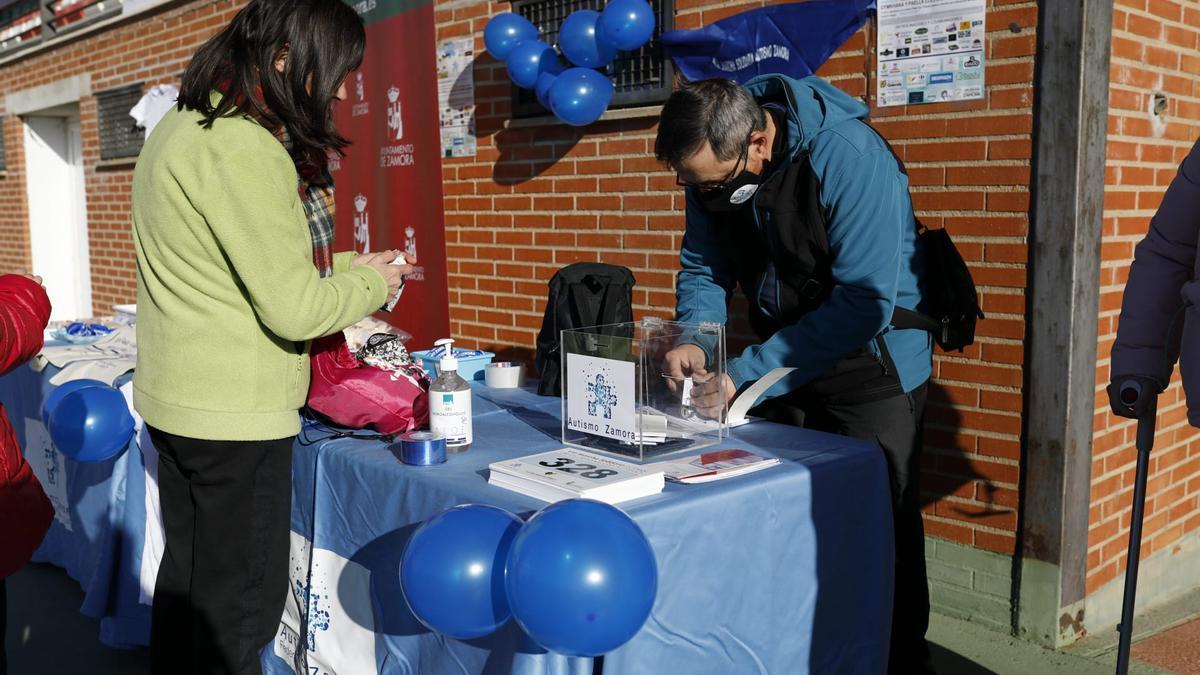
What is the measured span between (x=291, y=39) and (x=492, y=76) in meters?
3.00

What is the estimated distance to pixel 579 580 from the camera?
5.20 ft

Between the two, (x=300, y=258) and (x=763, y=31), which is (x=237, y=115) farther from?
(x=763, y=31)

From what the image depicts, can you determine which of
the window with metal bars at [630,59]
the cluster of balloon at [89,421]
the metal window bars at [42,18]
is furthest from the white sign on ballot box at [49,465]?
the metal window bars at [42,18]

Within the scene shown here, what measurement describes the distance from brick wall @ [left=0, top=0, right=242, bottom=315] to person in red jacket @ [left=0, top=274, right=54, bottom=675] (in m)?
4.99

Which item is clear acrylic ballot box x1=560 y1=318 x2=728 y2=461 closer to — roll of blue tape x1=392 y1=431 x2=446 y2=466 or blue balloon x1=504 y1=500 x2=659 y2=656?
roll of blue tape x1=392 y1=431 x2=446 y2=466

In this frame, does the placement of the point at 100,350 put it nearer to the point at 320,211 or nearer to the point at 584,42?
the point at 320,211

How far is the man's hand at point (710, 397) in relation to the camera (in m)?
2.38

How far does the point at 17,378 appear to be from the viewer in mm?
4258

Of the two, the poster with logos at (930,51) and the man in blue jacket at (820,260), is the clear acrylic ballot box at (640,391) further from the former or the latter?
the poster with logos at (930,51)

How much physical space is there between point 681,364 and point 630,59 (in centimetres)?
238

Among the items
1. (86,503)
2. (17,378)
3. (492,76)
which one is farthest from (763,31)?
(17,378)

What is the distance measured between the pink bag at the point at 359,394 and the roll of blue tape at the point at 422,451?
0.81ft

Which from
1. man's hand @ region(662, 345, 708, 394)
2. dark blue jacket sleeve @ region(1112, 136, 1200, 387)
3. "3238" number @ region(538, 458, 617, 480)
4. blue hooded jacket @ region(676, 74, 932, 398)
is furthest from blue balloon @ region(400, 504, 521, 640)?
dark blue jacket sleeve @ region(1112, 136, 1200, 387)

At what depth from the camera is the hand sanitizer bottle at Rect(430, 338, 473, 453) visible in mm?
2318
